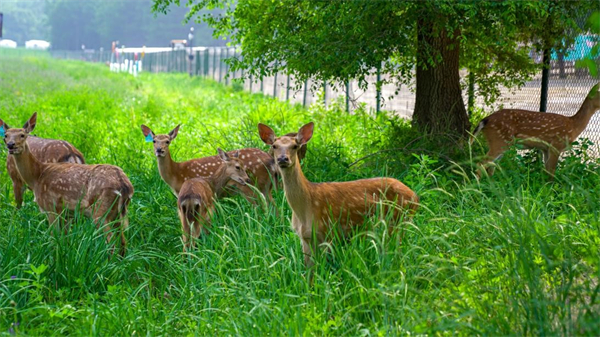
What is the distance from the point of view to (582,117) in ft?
33.1

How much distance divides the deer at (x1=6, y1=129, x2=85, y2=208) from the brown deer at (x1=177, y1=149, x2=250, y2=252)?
1675 millimetres

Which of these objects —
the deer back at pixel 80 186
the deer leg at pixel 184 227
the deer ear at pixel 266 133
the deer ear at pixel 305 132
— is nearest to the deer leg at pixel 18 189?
the deer back at pixel 80 186

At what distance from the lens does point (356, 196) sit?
6617 millimetres

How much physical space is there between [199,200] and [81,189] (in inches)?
40.7

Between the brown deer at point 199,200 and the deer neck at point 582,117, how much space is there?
381 cm

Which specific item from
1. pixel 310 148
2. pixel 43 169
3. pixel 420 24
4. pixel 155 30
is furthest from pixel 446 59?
pixel 155 30

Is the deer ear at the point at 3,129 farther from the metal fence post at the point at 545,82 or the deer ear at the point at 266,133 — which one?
the metal fence post at the point at 545,82

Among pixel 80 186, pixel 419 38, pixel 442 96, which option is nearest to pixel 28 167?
pixel 80 186

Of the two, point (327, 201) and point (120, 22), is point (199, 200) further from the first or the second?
point (120, 22)

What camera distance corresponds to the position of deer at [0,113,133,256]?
25.4 feet

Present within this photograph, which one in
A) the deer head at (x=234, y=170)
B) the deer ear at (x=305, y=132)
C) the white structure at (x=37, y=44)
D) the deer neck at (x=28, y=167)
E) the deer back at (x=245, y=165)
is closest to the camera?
the deer ear at (x=305, y=132)

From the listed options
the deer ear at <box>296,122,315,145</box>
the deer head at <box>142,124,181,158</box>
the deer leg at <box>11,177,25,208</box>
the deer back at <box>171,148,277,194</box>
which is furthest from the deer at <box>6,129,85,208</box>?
the deer ear at <box>296,122,315,145</box>

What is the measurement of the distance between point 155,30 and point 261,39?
11122 centimetres

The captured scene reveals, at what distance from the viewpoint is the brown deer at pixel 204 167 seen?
30.3ft
